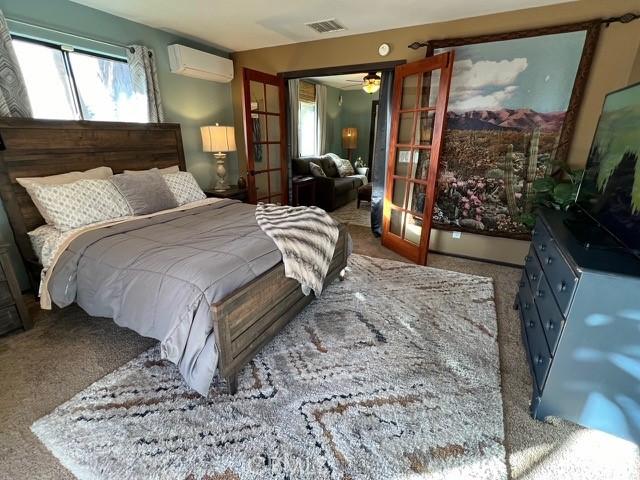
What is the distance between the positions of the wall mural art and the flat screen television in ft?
1.67

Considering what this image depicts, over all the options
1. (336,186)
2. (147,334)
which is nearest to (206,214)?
(147,334)

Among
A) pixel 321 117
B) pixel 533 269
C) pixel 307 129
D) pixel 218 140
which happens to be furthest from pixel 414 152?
pixel 321 117

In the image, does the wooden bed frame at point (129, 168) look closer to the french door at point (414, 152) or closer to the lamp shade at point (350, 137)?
the french door at point (414, 152)

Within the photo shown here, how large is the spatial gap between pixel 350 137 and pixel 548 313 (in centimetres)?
664

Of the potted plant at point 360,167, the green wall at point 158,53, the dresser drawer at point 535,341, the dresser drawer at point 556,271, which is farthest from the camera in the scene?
the potted plant at point 360,167

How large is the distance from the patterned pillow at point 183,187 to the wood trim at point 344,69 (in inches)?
75.8

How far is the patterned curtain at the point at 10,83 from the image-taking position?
7.20 ft

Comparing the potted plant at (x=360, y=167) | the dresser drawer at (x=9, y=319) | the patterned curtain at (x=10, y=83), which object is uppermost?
the patterned curtain at (x=10, y=83)

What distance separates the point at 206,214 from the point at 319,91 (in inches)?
200

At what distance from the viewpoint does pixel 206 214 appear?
2.58 meters

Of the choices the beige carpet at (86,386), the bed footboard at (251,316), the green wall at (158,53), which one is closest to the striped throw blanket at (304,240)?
the bed footboard at (251,316)

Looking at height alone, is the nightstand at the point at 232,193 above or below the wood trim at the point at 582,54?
below

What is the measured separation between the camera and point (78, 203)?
2.24 metres

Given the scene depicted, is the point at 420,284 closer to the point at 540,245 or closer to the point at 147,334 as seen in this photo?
the point at 540,245
